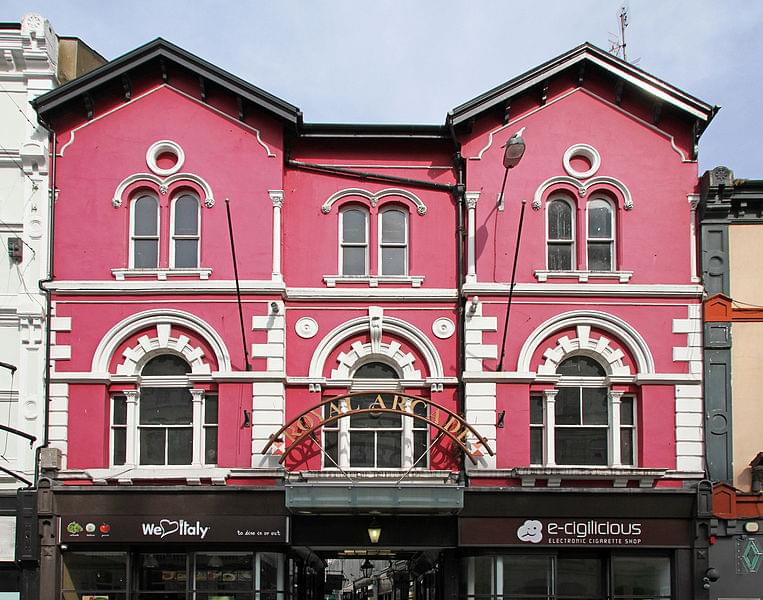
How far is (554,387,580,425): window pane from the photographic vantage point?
22.2 meters

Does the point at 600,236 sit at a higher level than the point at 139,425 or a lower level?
higher

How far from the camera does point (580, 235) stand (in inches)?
885

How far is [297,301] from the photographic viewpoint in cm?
2242

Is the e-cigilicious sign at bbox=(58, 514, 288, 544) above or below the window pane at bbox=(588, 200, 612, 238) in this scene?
below

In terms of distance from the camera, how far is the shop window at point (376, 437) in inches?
876

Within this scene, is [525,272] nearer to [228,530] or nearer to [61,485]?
[228,530]

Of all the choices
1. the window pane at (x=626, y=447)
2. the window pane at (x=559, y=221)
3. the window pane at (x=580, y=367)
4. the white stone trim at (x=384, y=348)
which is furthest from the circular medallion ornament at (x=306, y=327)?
the window pane at (x=626, y=447)

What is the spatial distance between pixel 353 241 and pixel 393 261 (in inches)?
39.1

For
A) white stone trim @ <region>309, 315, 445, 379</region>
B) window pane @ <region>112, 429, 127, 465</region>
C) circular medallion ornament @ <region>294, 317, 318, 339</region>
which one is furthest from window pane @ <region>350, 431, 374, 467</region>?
window pane @ <region>112, 429, 127, 465</region>

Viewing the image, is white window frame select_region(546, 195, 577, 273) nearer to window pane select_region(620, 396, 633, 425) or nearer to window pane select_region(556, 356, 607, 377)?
window pane select_region(556, 356, 607, 377)

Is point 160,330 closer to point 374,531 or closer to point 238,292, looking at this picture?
point 238,292

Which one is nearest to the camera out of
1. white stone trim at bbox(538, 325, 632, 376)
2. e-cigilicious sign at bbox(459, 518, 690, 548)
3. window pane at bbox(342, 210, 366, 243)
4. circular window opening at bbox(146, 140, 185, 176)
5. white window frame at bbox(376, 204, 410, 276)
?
e-cigilicious sign at bbox(459, 518, 690, 548)

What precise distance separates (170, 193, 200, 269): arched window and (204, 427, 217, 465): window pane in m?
3.55

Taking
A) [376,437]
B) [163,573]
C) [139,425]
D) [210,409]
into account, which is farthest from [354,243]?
[163,573]
